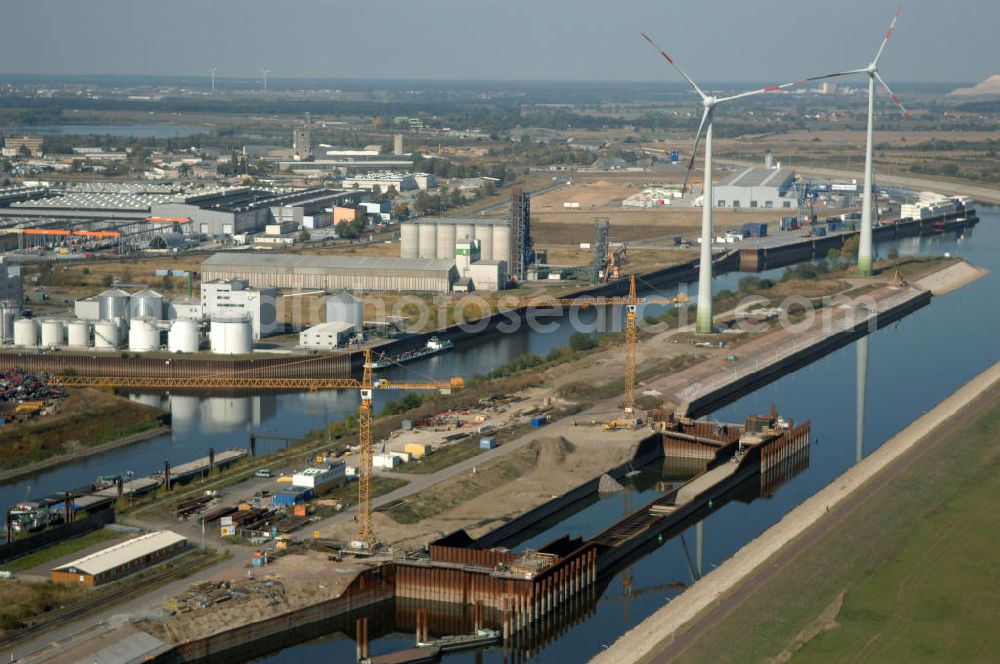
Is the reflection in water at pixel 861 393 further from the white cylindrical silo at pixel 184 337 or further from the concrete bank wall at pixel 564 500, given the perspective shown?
A: the white cylindrical silo at pixel 184 337

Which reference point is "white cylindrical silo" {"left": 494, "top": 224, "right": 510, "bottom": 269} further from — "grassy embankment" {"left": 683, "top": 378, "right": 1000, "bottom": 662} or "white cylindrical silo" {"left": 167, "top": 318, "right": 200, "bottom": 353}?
"grassy embankment" {"left": 683, "top": 378, "right": 1000, "bottom": 662}

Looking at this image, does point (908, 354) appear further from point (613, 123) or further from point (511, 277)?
point (613, 123)

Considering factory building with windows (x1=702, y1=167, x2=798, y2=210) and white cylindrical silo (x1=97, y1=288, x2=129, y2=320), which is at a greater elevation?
factory building with windows (x1=702, y1=167, x2=798, y2=210)

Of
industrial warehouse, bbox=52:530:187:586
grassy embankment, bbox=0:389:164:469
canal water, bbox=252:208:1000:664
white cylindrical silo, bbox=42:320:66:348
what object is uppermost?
white cylindrical silo, bbox=42:320:66:348

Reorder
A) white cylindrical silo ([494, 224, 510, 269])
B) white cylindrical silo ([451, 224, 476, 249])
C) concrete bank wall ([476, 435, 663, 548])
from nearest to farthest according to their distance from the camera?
concrete bank wall ([476, 435, 663, 548]) → white cylindrical silo ([494, 224, 510, 269]) → white cylindrical silo ([451, 224, 476, 249])

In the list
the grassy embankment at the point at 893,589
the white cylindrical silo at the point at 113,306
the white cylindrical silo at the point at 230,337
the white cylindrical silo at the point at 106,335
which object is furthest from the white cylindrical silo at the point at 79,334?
the grassy embankment at the point at 893,589

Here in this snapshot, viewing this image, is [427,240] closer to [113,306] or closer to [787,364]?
[113,306]

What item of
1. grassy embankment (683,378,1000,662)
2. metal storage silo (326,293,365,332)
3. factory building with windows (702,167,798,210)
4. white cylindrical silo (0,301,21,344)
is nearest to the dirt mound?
grassy embankment (683,378,1000,662)
